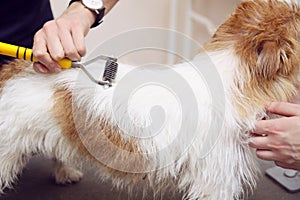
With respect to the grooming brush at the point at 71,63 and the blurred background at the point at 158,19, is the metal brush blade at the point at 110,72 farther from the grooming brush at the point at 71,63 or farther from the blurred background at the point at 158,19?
the blurred background at the point at 158,19

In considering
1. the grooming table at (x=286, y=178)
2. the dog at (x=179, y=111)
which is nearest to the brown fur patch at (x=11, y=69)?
the dog at (x=179, y=111)

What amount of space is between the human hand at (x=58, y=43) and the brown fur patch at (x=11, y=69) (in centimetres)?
5

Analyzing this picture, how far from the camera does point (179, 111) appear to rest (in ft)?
2.32

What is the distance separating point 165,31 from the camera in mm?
1797

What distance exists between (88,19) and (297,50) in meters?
0.39

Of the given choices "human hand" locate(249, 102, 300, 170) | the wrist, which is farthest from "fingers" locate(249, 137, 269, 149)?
the wrist

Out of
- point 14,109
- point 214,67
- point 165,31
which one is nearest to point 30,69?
point 14,109

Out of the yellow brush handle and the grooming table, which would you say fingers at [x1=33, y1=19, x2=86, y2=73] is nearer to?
the yellow brush handle

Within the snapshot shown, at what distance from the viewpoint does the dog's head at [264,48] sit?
673mm

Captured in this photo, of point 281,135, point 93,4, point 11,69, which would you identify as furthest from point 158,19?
point 281,135

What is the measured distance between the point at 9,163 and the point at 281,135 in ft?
1.58

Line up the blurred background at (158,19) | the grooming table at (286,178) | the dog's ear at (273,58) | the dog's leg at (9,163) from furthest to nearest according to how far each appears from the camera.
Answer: the blurred background at (158,19), the grooming table at (286,178), the dog's leg at (9,163), the dog's ear at (273,58)

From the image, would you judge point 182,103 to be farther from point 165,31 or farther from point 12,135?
point 165,31

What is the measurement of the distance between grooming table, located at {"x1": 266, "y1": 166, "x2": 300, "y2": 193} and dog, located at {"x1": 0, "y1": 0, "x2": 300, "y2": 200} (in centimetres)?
23
